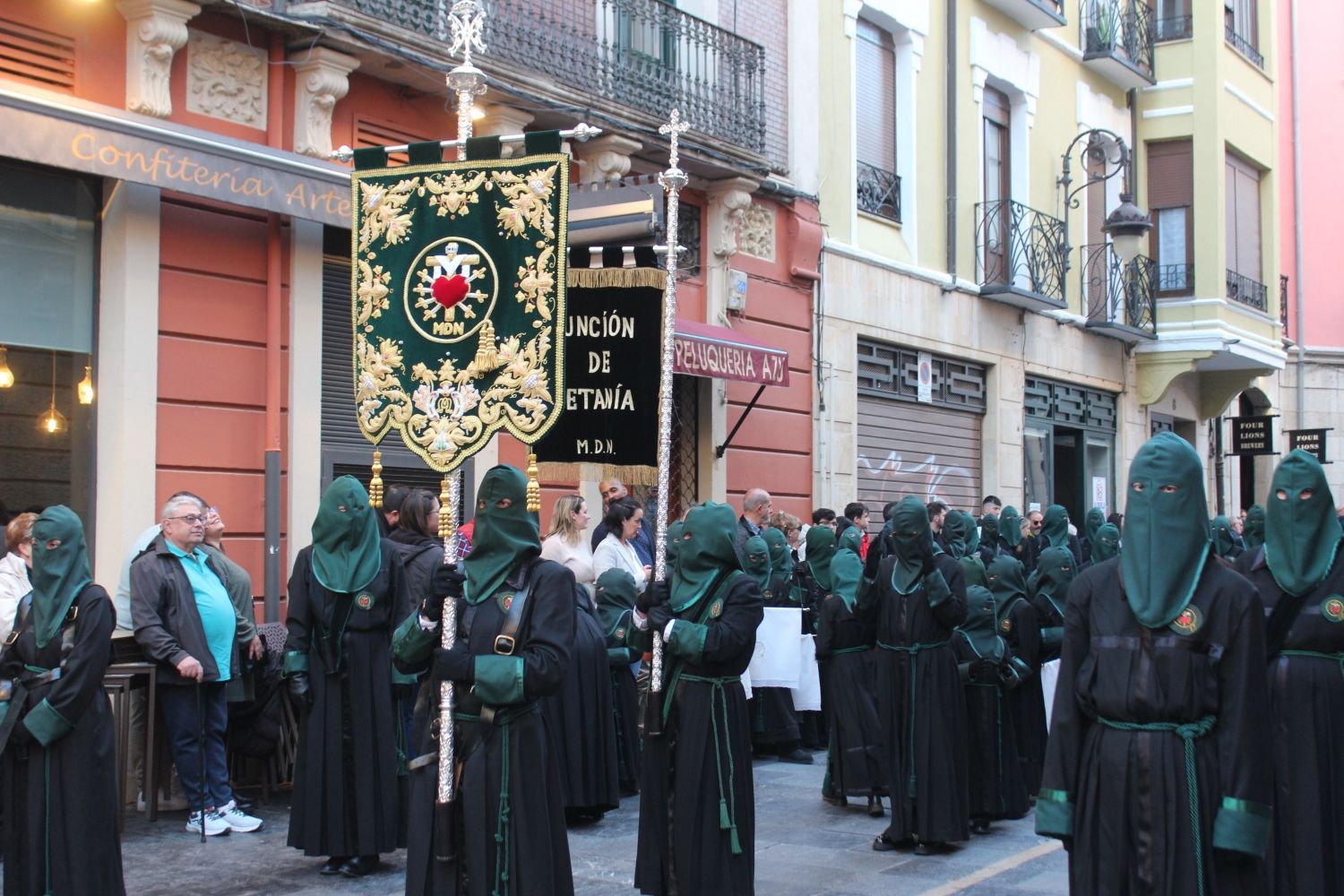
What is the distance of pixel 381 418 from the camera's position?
657cm

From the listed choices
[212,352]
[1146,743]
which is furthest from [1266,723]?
[212,352]

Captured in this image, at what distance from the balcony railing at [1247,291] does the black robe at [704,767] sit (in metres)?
19.9

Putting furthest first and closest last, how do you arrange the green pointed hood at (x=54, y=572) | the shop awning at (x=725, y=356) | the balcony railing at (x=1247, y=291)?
the balcony railing at (x=1247, y=291)
the shop awning at (x=725, y=356)
the green pointed hood at (x=54, y=572)

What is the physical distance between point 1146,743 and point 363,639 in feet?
14.9

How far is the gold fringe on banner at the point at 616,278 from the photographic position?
29.7 ft

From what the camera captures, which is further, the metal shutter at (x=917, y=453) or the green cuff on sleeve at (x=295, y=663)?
the metal shutter at (x=917, y=453)

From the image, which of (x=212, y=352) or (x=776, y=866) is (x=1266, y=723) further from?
(x=212, y=352)

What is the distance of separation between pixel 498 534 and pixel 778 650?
514 cm

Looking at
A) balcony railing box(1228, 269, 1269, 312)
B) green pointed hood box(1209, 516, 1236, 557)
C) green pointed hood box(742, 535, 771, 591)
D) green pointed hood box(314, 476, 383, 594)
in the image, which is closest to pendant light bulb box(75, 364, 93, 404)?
green pointed hood box(314, 476, 383, 594)

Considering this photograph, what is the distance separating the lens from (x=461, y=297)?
21.4ft

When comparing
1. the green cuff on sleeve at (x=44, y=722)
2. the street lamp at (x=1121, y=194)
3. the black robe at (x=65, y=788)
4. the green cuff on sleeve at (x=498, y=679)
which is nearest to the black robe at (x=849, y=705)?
the green cuff on sleeve at (x=498, y=679)

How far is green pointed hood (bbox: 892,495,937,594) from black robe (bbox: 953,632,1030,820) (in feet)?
2.53

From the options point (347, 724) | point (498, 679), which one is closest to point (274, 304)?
point (347, 724)

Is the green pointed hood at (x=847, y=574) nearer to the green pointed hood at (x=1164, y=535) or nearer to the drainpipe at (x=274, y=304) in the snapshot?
the drainpipe at (x=274, y=304)
